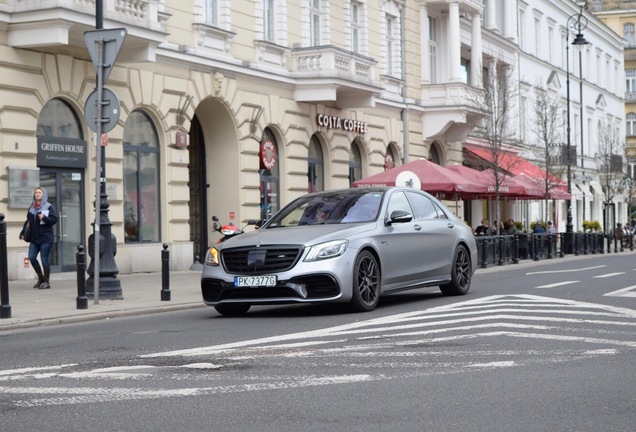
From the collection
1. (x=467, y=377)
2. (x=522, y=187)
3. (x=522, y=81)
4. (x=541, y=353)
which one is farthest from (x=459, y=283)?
(x=522, y=81)

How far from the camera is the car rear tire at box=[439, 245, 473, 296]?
644 inches

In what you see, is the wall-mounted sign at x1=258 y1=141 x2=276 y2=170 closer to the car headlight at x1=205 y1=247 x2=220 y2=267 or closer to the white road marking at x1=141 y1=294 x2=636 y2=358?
the white road marking at x1=141 y1=294 x2=636 y2=358

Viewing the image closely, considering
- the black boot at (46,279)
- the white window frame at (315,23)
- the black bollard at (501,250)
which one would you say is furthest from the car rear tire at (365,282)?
the white window frame at (315,23)

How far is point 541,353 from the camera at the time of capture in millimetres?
9250

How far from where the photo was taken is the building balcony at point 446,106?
1618 inches

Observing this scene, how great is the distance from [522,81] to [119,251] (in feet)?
110

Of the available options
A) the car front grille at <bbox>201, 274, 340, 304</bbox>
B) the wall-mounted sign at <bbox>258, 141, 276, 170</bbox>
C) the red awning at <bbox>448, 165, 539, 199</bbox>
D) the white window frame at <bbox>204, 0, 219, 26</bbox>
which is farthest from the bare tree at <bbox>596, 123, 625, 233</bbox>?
the car front grille at <bbox>201, 274, 340, 304</bbox>

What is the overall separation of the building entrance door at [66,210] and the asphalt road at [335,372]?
31.1 ft

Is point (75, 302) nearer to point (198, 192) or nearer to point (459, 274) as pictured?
point (459, 274)

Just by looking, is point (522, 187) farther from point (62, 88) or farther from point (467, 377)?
point (467, 377)

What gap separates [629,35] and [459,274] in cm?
8467

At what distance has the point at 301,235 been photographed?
44.3 ft

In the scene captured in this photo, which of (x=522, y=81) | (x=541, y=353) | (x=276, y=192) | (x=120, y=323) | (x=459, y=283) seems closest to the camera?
(x=541, y=353)

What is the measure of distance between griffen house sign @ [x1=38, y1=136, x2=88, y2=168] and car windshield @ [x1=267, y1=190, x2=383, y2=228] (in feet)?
28.3
